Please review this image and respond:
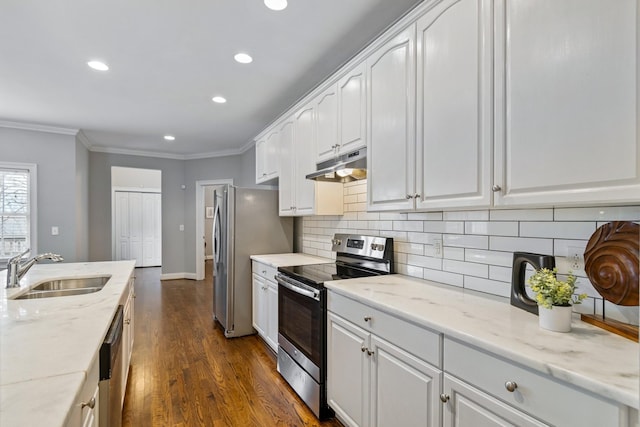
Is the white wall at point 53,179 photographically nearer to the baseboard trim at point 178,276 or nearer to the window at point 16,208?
the window at point 16,208

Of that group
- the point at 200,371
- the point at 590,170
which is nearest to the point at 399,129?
the point at 590,170

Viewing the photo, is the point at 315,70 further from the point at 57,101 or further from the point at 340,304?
the point at 57,101

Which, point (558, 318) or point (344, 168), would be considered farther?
point (344, 168)

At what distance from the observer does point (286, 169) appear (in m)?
3.34

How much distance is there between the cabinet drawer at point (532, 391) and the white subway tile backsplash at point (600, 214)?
733 millimetres

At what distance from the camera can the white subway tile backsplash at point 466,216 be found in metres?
1.72

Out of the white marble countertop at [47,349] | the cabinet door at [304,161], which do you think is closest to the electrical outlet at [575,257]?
the white marble countertop at [47,349]

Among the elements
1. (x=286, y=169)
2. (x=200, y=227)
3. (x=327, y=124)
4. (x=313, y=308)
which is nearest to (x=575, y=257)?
(x=313, y=308)

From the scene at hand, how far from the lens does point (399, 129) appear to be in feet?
6.03

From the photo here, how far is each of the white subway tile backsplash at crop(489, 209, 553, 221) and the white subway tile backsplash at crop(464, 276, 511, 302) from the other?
0.34m

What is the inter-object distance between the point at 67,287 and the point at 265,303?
1583 millimetres

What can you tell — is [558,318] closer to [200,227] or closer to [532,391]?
[532,391]

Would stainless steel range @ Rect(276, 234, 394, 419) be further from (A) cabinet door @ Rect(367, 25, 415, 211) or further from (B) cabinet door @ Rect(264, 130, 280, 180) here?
(B) cabinet door @ Rect(264, 130, 280, 180)

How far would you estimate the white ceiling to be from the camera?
191 cm
